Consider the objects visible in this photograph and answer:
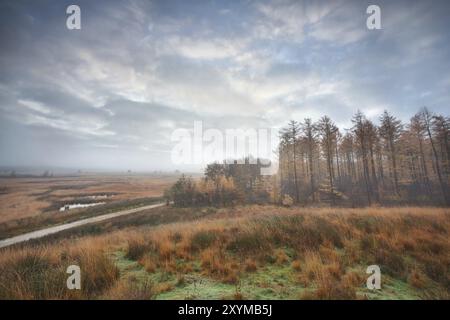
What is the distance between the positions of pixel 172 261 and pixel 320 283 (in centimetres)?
379

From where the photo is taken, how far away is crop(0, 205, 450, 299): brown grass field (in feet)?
12.0

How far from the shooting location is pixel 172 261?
5199mm

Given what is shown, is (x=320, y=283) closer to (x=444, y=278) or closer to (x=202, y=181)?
(x=444, y=278)

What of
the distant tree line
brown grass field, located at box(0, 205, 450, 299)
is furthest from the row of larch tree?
brown grass field, located at box(0, 205, 450, 299)

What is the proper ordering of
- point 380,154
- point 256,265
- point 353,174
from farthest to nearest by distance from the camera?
point 353,174 < point 380,154 < point 256,265

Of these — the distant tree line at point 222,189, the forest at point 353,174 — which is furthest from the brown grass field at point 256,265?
the distant tree line at point 222,189

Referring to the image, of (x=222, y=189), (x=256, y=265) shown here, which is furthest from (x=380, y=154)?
(x=256, y=265)

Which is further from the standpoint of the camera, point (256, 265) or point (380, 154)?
point (380, 154)

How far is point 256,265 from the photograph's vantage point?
4945 mm

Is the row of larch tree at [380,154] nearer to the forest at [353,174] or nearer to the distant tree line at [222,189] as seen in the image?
the forest at [353,174]

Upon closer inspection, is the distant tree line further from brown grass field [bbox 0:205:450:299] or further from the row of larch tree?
brown grass field [bbox 0:205:450:299]

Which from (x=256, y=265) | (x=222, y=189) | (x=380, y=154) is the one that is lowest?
(x=222, y=189)

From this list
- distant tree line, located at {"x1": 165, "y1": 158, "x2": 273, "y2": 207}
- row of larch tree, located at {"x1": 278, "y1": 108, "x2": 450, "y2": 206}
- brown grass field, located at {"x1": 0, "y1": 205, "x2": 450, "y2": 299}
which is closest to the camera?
brown grass field, located at {"x1": 0, "y1": 205, "x2": 450, "y2": 299}

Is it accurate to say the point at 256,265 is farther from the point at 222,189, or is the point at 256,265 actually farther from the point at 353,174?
the point at 353,174
